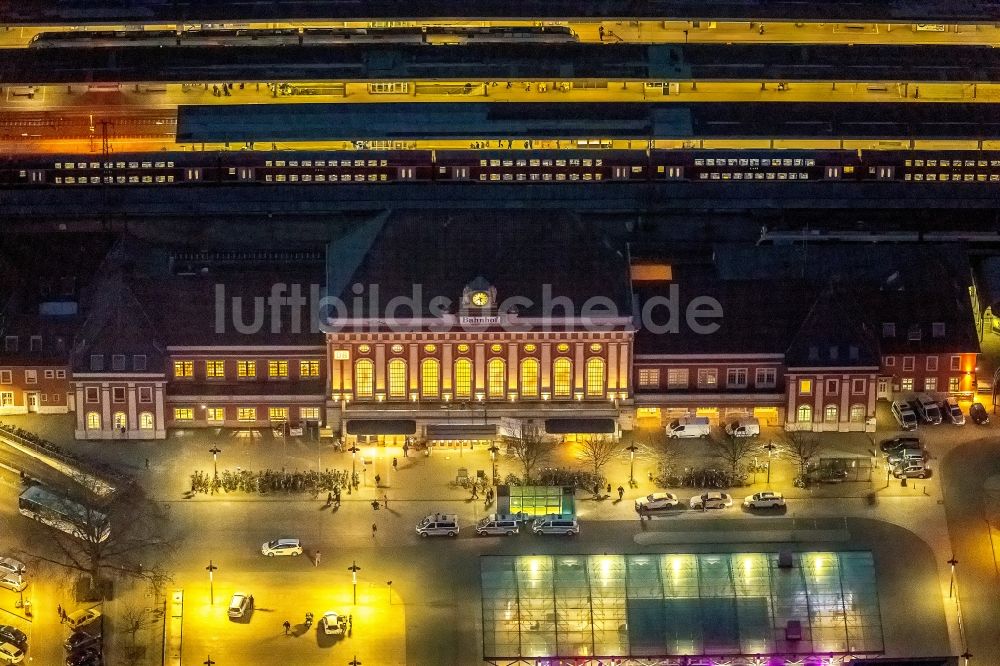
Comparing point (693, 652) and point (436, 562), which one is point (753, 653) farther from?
point (436, 562)

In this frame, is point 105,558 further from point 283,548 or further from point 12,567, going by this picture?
point 283,548

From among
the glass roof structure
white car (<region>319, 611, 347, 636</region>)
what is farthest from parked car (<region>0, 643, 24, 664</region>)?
the glass roof structure

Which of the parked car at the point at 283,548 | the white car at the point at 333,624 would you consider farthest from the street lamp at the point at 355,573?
the parked car at the point at 283,548

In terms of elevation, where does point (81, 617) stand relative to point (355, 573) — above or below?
below

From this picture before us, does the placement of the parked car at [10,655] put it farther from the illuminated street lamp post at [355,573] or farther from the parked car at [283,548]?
the illuminated street lamp post at [355,573]

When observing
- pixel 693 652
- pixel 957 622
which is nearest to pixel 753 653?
pixel 693 652

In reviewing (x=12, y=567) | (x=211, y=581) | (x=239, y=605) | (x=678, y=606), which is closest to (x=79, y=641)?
(x=12, y=567)
